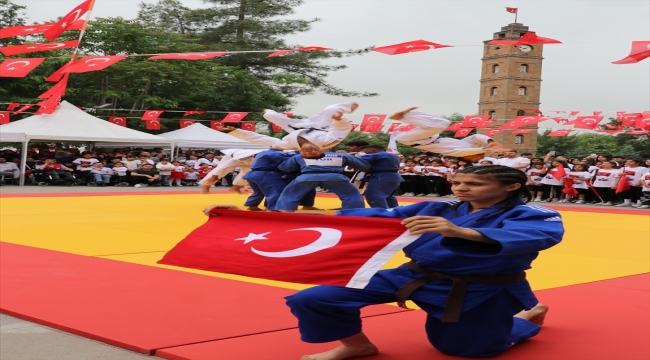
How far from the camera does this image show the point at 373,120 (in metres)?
24.1

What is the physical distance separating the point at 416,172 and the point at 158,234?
13389 mm

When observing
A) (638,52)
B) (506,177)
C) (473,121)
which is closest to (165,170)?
(473,121)

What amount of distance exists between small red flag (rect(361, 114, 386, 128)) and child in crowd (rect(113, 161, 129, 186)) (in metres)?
8.02

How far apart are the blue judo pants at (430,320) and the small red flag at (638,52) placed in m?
6.29

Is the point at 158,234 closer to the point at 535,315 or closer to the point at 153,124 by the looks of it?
the point at 535,315

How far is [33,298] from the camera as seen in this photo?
455cm

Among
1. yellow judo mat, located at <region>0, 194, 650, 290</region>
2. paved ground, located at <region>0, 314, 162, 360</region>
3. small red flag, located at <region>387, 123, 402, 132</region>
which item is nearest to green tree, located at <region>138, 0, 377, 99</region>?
small red flag, located at <region>387, 123, 402, 132</region>

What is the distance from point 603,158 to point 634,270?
12612mm

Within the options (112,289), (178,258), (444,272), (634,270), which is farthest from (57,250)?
(634,270)

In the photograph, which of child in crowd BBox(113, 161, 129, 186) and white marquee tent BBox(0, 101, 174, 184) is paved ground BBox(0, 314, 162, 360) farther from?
child in crowd BBox(113, 161, 129, 186)

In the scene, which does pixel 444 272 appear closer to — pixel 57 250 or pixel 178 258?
pixel 178 258

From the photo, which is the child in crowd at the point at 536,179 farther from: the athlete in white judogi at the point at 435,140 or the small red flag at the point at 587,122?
the athlete in white judogi at the point at 435,140

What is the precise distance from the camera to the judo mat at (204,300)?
364 cm

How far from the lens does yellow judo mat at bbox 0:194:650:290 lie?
6.59 meters
